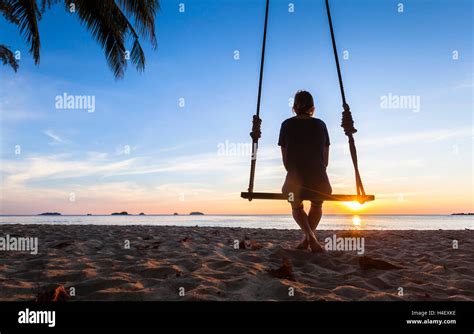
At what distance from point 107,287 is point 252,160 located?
2110 mm

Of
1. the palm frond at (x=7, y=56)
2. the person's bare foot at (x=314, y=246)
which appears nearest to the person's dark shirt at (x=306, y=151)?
the person's bare foot at (x=314, y=246)

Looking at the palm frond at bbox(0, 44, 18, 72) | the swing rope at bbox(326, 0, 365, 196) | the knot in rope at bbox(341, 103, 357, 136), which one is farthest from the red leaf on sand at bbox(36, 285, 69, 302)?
the palm frond at bbox(0, 44, 18, 72)

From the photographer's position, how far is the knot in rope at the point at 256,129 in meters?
4.33

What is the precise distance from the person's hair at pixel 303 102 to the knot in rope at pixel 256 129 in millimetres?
487

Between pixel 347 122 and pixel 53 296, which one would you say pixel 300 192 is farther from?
pixel 53 296

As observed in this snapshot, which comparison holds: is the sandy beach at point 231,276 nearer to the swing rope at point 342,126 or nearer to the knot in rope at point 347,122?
the swing rope at point 342,126

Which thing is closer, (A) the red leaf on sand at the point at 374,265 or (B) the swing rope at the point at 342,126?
(A) the red leaf on sand at the point at 374,265

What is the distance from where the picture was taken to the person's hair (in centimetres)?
439

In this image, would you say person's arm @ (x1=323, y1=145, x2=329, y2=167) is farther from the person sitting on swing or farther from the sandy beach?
the sandy beach

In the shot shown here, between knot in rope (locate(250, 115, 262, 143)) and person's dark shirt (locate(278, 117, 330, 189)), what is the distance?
0.32 metres

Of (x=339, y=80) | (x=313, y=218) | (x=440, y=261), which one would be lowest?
(x=440, y=261)
